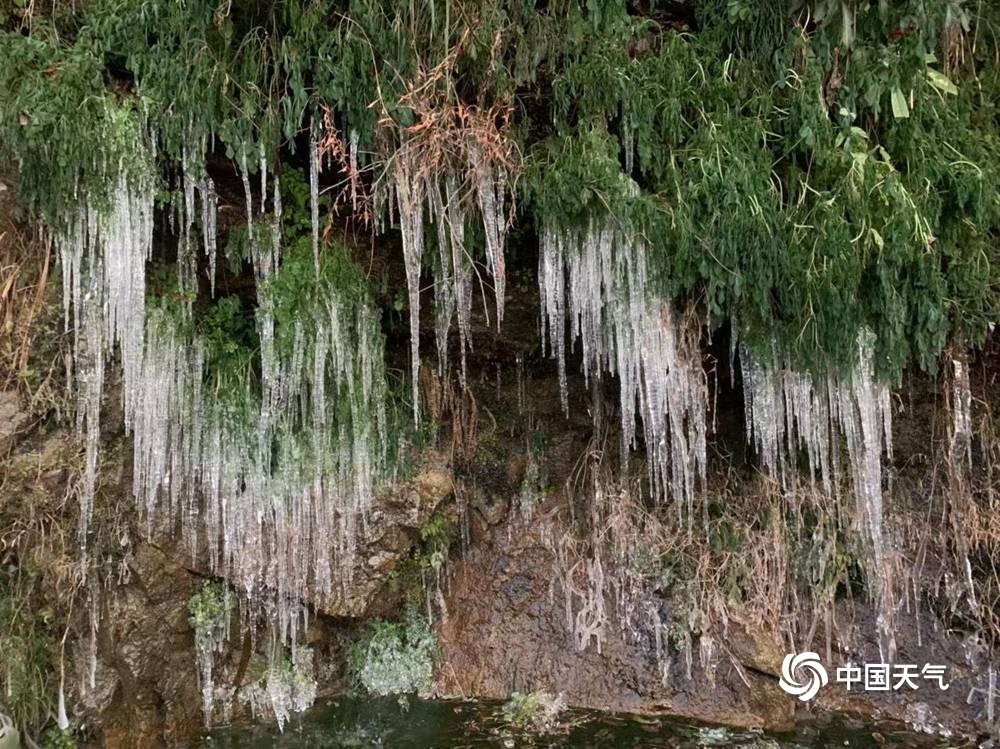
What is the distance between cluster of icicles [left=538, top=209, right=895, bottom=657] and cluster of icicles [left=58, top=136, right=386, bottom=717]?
4.47 feet

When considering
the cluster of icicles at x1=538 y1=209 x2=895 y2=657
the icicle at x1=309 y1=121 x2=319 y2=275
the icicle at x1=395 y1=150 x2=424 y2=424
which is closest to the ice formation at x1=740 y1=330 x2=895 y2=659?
the cluster of icicles at x1=538 y1=209 x2=895 y2=657

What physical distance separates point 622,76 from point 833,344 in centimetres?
209

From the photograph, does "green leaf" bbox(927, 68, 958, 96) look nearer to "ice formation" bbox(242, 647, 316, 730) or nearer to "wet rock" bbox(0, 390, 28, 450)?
"ice formation" bbox(242, 647, 316, 730)

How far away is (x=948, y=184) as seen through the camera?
178 inches

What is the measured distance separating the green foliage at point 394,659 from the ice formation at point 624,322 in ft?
8.06

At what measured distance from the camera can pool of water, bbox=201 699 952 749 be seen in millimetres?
5055

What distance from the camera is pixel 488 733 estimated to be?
5152mm

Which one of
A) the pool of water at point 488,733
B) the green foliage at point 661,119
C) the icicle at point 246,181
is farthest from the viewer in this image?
the pool of water at point 488,733

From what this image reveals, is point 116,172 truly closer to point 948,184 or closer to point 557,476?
point 557,476

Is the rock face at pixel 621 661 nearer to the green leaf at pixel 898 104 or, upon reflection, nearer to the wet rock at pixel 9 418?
the wet rock at pixel 9 418

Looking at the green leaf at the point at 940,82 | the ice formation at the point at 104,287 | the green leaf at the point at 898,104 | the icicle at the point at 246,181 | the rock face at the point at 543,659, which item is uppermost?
the green leaf at the point at 940,82

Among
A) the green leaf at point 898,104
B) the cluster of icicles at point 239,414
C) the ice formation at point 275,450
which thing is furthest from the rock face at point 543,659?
the green leaf at point 898,104

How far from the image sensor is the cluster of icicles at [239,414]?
428 cm

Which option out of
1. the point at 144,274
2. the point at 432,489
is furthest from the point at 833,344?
the point at 144,274
